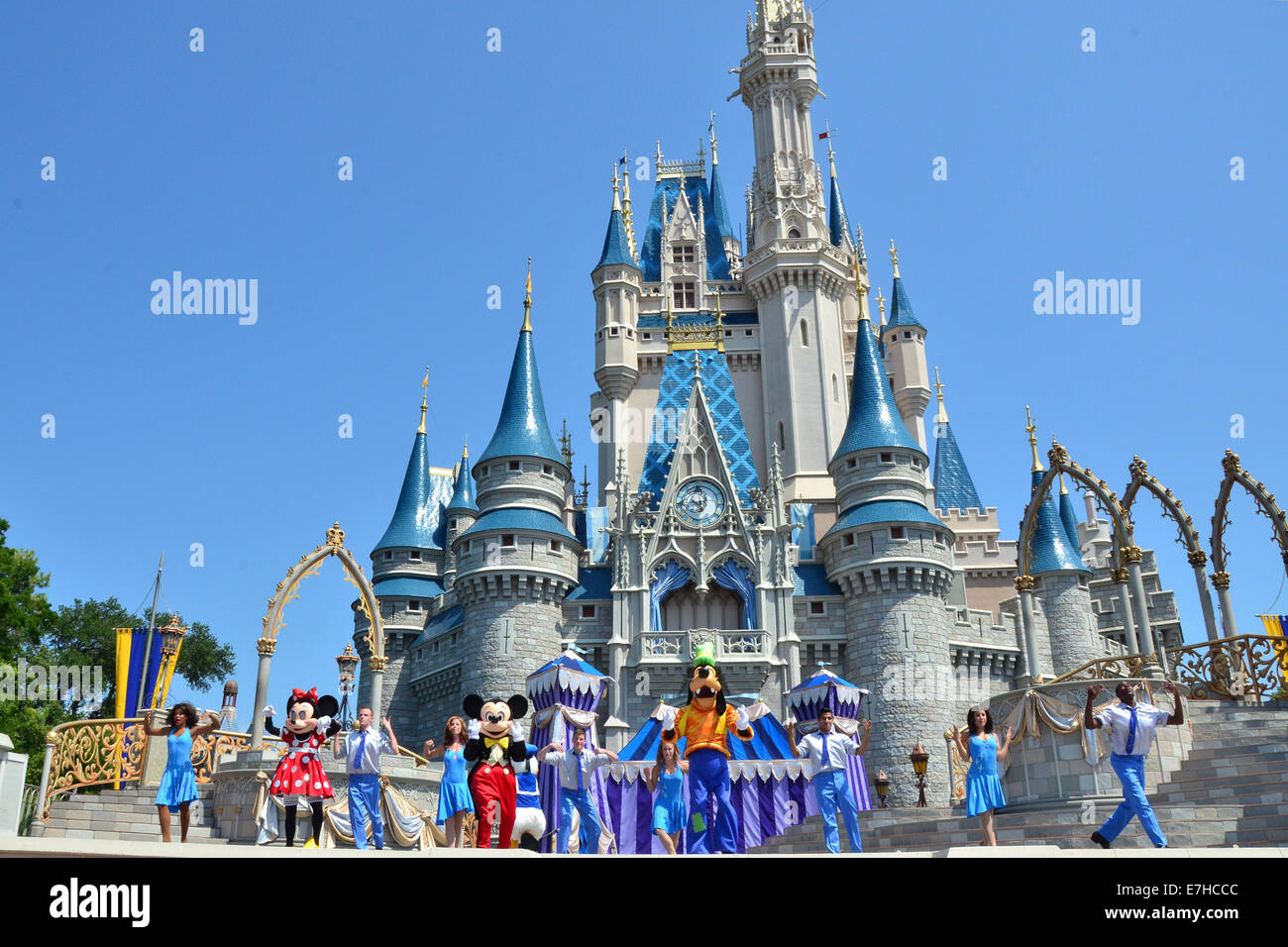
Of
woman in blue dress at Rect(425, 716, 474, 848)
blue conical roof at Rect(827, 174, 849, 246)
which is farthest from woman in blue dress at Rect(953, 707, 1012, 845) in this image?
blue conical roof at Rect(827, 174, 849, 246)

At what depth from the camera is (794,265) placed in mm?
38844

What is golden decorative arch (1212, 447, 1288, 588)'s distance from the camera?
16000 millimetres

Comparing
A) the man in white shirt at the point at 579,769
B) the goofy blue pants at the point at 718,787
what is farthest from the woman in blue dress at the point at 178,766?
the goofy blue pants at the point at 718,787

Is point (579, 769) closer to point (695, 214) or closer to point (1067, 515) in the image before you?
point (1067, 515)

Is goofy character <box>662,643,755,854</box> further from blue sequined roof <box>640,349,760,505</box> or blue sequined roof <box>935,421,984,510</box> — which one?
blue sequined roof <box>935,421,984,510</box>

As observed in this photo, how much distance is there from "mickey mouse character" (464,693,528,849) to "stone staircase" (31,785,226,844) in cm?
597

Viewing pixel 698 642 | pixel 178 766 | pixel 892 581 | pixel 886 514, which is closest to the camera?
pixel 178 766

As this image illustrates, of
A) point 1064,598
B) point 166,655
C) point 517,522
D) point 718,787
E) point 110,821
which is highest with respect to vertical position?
point 517,522

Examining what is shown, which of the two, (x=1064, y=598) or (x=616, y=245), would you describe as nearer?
(x=1064, y=598)

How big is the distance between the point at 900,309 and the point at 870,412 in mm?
12422

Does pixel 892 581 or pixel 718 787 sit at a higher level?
Answer: pixel 892 581

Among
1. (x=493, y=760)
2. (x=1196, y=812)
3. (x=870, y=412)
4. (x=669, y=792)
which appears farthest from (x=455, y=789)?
(x=870, y=412)
